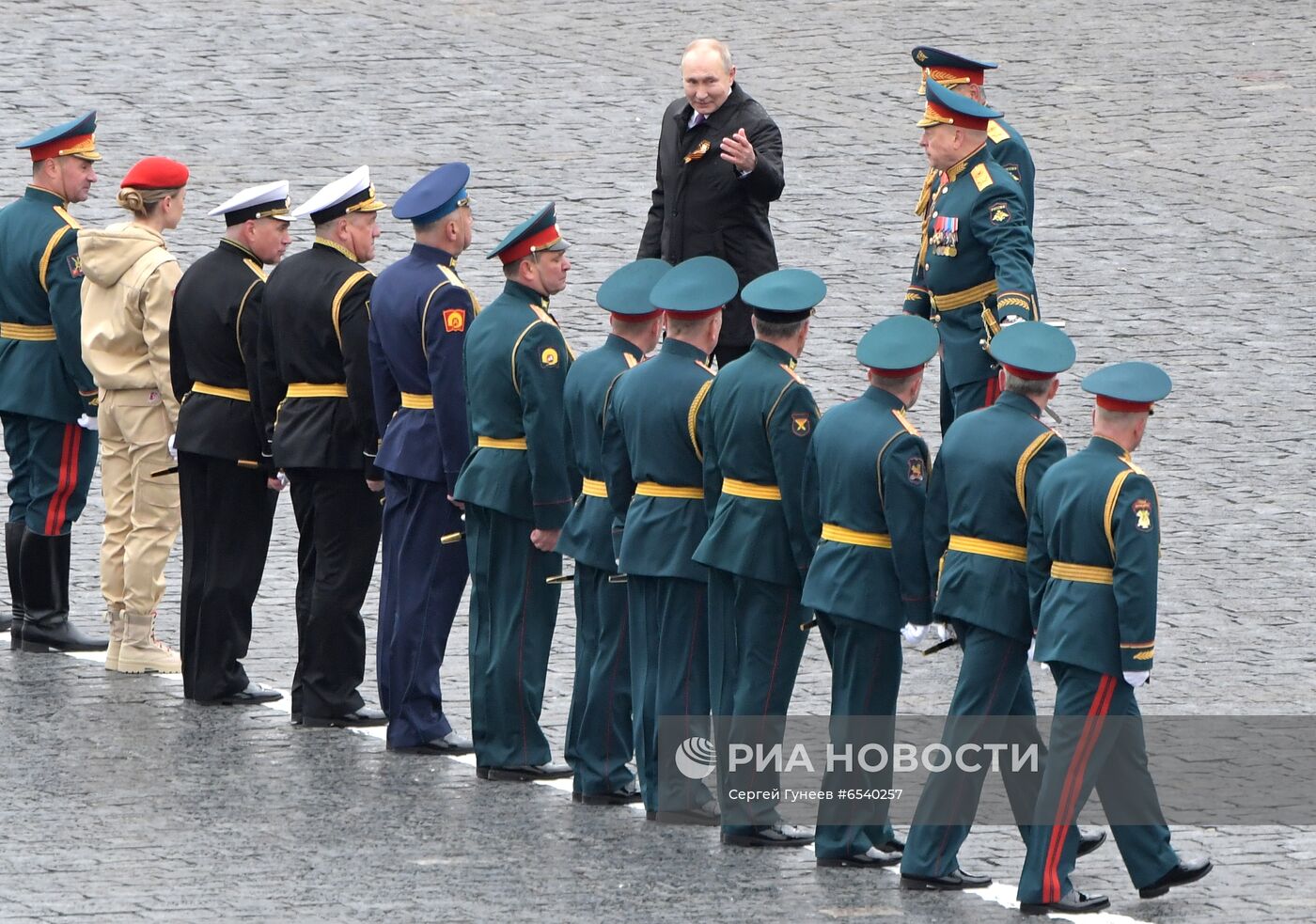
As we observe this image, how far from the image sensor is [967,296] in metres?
10.8

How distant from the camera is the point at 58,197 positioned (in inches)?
447

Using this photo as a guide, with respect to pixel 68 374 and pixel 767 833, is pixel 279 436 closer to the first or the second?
pixel 68 374

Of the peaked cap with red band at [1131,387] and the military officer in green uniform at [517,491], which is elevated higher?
the peaked cap with red band at [1131,387]

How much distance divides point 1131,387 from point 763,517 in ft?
4.48

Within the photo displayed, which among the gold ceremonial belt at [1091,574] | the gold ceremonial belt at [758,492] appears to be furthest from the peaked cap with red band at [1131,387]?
the gold ceremonial belt at [758,492]

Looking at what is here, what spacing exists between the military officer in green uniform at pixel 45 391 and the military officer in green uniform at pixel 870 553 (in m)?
4.13

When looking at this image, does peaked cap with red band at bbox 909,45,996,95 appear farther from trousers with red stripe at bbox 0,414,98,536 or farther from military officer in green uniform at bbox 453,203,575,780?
trousers with red stripe at bbox 0,414,98,536

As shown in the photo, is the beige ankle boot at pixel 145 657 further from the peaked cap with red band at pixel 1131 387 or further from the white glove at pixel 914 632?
the peaked cap with red band at pixel 1131 387

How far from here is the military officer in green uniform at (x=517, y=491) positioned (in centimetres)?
918

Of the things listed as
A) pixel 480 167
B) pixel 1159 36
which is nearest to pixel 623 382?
pixel 480 167

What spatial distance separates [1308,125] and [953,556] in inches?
427

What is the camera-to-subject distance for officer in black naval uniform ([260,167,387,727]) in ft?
32.3

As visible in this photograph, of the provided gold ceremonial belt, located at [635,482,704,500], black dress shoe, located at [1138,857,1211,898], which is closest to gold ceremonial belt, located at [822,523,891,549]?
gold ceremonial belt, located at [635,482,704,500]

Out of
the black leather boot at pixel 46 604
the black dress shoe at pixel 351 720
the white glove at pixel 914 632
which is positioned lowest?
the black leather boot at pixel 46 604
